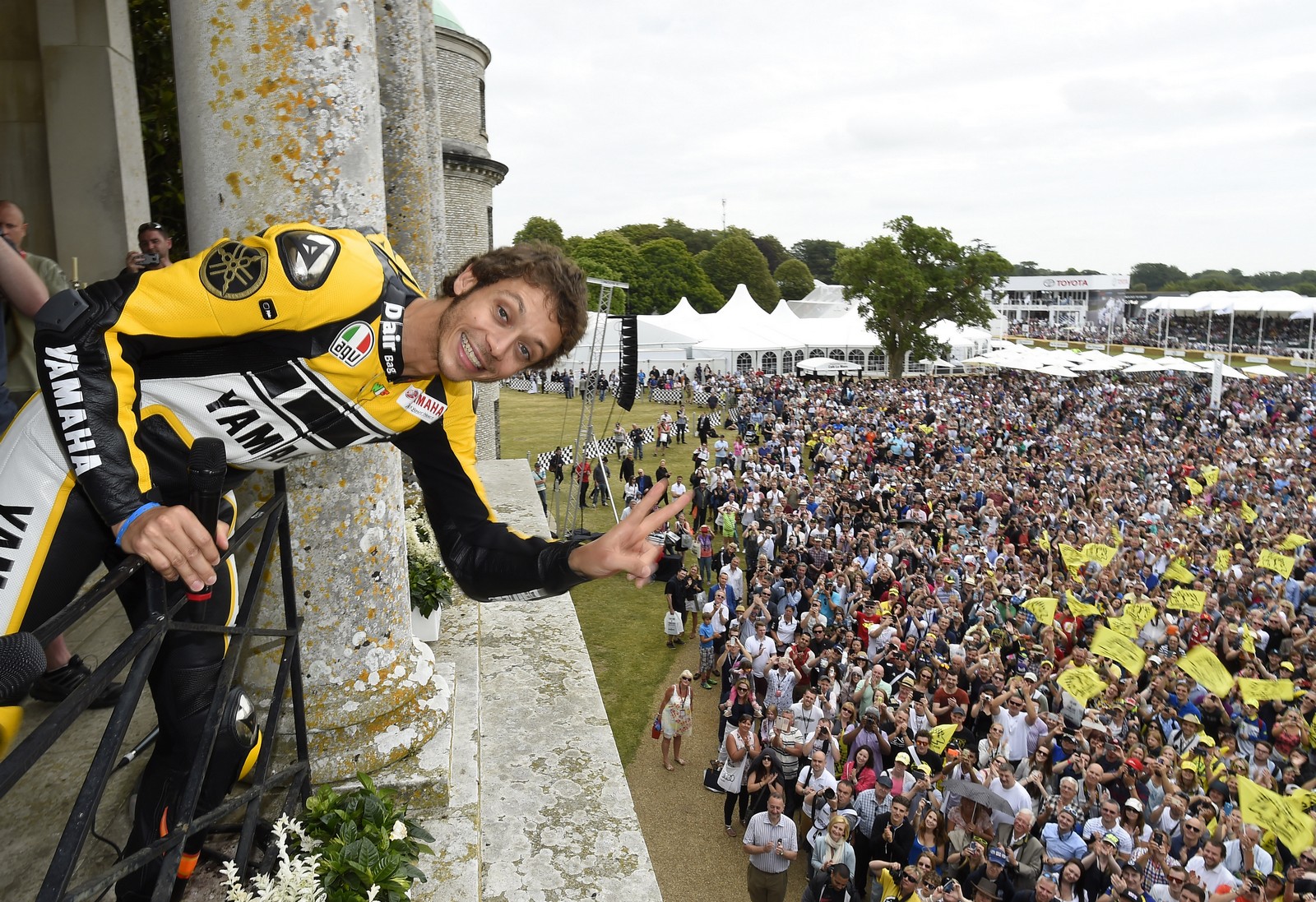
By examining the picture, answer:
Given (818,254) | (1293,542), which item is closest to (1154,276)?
(818,254)

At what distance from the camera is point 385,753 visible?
132 inches

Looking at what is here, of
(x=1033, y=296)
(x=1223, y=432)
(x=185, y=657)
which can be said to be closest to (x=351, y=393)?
(x=185, y=657)

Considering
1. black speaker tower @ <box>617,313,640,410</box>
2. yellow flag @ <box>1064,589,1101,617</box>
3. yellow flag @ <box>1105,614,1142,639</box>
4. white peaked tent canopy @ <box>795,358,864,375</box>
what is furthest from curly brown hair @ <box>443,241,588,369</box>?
white peaked tent canopy @ <box>795,358,864,375</box>

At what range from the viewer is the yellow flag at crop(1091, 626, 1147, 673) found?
9336 millimetres

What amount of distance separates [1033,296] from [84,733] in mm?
120234

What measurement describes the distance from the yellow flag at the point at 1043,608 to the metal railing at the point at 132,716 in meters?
9.73

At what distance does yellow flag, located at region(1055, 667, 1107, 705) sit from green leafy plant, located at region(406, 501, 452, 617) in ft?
21.5

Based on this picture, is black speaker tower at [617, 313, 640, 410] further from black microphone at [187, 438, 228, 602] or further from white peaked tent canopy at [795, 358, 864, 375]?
white peaked tent canopy at [795, 358, 864, 375]

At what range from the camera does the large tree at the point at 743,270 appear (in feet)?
276

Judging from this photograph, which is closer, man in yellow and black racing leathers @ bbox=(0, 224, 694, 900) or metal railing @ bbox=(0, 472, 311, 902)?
metal railing @ bbox=(0, 472, 311, 902)

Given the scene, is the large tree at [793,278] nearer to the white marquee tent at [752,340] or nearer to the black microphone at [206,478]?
the white marquee tent at [752,340]

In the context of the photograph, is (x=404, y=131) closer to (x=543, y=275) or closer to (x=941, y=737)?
(x=543, y=275)

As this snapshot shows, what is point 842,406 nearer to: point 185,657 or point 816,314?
point 185,657

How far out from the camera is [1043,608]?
10773 millimetres
